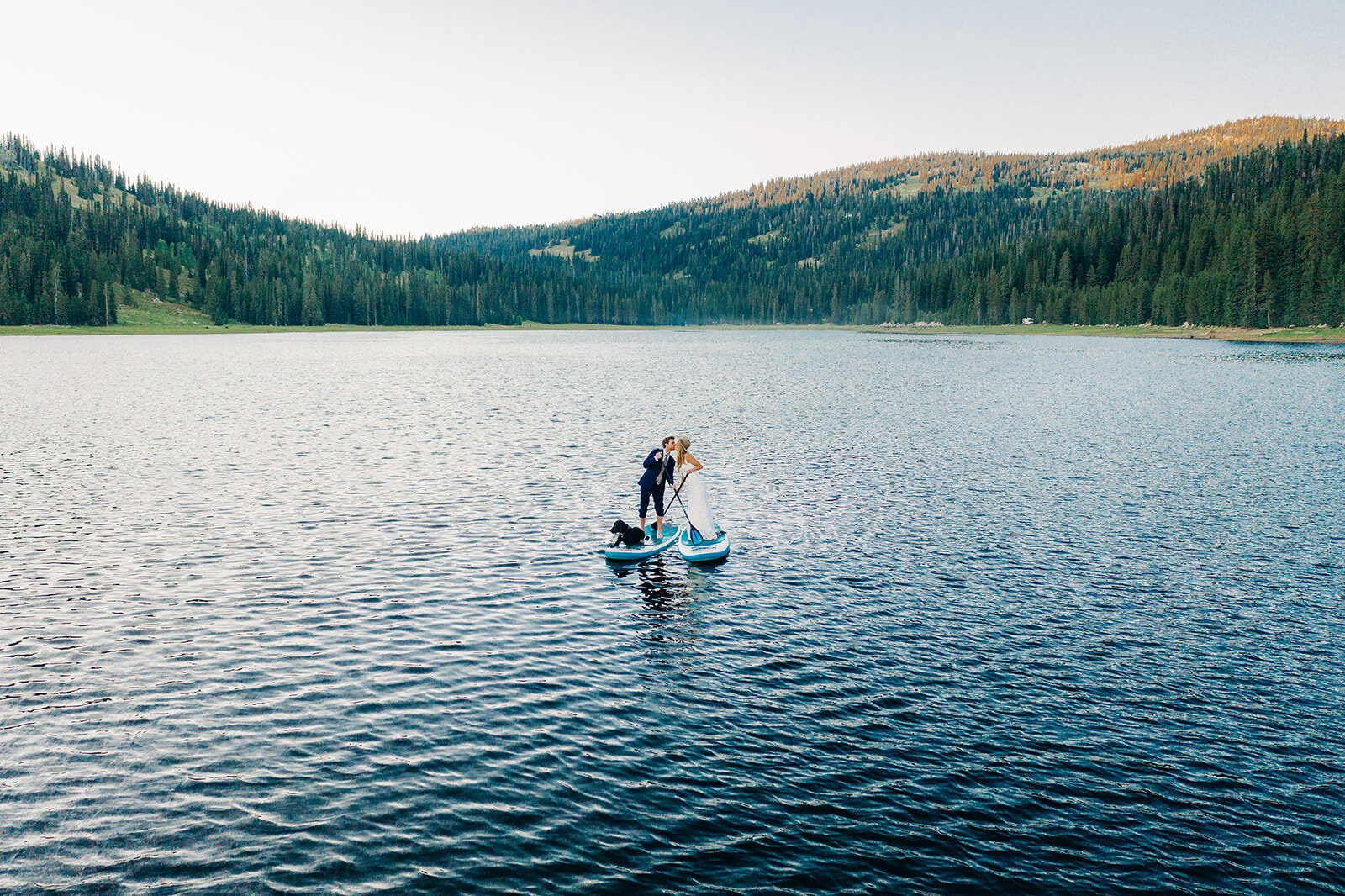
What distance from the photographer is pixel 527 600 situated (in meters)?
22.2

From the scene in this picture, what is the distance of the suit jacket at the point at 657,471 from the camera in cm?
2738

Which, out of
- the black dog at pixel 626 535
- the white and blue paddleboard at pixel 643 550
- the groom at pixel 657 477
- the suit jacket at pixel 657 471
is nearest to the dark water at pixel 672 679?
the white and blue paddleboard at pixel 643 550

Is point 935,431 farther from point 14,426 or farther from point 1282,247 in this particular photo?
point 1282,247

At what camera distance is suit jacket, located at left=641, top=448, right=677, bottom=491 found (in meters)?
27.4

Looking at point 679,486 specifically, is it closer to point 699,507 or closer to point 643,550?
point 699,507

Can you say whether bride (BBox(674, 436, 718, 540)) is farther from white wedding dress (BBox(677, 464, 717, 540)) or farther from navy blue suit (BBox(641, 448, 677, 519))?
navy blue suit (BBox(641, 448, 677, 519))

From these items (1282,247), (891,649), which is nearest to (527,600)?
(891,649)

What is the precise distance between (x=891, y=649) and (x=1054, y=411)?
55.0 m

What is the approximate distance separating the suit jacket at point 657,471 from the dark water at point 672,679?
2.89m

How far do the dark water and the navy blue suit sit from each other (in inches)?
94.2

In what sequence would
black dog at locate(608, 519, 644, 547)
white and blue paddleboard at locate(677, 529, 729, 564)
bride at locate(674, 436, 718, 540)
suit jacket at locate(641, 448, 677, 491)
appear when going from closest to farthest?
white and blue paddleboard at locate(677, 529, 729, 564), bride at locate(674, 436, 718, 540), black dog at locate(608, 519, 644, 547), suit jacket at locate(641, 448, 677, 491)

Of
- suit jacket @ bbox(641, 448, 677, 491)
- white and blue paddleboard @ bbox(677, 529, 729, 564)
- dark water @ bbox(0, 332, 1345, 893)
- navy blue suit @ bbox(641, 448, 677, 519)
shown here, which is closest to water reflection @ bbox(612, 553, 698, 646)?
dark water @ bbox(0, 332, 1345, 893)

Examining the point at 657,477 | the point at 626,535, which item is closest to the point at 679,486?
the point at 657,477

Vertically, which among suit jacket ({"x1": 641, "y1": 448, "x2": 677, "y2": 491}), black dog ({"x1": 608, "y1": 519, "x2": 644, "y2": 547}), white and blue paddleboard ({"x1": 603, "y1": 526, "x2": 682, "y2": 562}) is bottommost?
white and blue paddleboard ({"x1": 603, "y1": 526, "x2": 682, "y2": 562})
